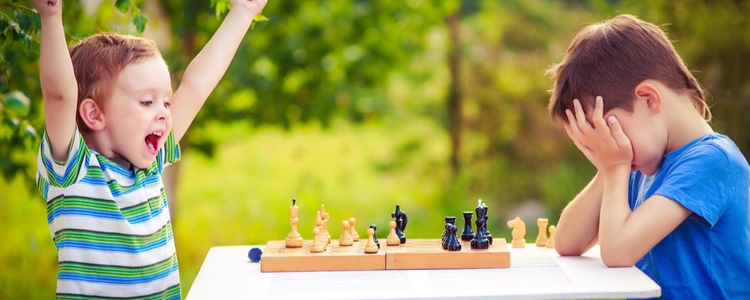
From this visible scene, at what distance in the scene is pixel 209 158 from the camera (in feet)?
15.6

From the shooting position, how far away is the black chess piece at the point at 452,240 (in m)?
2.12

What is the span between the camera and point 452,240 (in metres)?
2.14

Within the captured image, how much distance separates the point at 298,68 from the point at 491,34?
3.29 metres

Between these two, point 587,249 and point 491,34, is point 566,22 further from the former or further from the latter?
point 587,249

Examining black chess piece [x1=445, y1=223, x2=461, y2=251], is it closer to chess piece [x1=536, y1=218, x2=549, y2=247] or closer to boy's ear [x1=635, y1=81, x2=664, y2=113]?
chess piece [x1=536, y1=218, x2=549, y2=247]

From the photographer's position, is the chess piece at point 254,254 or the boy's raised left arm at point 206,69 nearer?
the chess piece at point 254,254

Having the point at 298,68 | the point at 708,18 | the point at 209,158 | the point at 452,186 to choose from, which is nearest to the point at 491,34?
the point at 452,186

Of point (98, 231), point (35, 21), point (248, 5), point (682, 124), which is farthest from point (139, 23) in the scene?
point (682, 124)

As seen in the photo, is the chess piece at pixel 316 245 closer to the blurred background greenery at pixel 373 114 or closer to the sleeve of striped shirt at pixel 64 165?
the sleeve of striped shirt at pixel 64 165

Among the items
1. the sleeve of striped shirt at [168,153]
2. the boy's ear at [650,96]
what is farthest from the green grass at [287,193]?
the boy's ear at [650,96]

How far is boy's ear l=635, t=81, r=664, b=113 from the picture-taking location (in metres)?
2.13

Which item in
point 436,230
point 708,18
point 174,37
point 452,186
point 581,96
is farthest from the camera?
point 452,186

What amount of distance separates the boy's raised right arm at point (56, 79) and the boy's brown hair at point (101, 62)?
217 mm

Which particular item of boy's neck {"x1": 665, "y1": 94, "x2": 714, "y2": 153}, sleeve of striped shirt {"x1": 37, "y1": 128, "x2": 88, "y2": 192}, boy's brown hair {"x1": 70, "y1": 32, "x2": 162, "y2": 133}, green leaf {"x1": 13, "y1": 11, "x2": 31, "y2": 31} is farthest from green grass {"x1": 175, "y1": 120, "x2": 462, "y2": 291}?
boy's neck {"x1": 665, "y1": 94, "x2": 714, "y2": 153}
